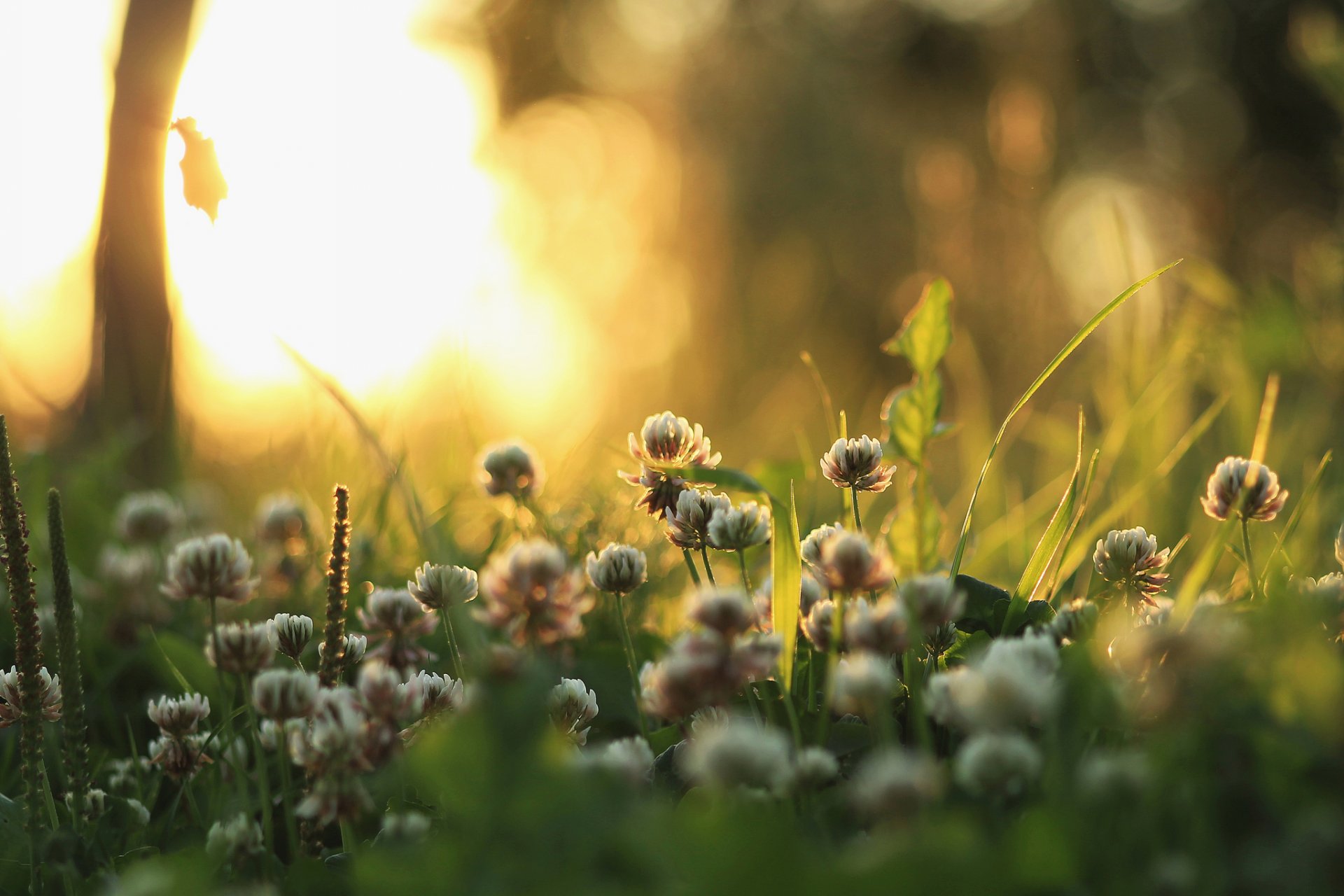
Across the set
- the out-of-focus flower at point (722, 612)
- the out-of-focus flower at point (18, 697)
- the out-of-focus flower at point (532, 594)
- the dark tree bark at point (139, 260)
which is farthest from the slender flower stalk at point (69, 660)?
the dark tree bark at point (139, 260)

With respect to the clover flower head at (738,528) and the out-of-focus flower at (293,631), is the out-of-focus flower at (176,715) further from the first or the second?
the clover flower head at (738,528)

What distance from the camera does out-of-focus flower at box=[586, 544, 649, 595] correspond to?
1.25 m

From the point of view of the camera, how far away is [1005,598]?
137 centimetres

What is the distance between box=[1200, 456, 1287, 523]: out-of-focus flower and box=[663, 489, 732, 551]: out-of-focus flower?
25.7 inches

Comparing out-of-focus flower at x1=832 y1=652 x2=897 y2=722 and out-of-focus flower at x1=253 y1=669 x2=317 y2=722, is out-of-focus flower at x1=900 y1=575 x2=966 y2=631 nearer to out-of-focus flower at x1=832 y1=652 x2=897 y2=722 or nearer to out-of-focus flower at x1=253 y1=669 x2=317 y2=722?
out-of-focus flower at x1=832 y1=652 x2=897 y2=722

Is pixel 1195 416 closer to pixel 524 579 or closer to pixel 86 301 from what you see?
pixel 524 579

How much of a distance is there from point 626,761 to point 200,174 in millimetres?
919

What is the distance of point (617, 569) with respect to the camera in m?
1.25

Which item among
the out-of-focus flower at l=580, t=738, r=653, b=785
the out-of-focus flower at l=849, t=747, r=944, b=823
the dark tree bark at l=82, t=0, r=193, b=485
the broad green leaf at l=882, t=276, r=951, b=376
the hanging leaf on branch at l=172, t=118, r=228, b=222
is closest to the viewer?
the out-of-focus flower at l=849, t=747, r=944, b=823

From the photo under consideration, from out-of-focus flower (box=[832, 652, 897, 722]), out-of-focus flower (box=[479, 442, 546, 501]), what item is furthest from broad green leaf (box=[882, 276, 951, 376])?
out-of-focus flower (box=[479, 442, 546, 501])

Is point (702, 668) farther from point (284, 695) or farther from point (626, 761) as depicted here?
point (284, 695)

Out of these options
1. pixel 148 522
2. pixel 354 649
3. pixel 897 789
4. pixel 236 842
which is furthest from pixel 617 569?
pixel 148 522

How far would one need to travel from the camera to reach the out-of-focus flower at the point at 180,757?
51.6 inches

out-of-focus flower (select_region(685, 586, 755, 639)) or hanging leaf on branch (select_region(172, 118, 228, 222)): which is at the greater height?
hanging leaf on branch (select_region(172, 118, 228, 222))
